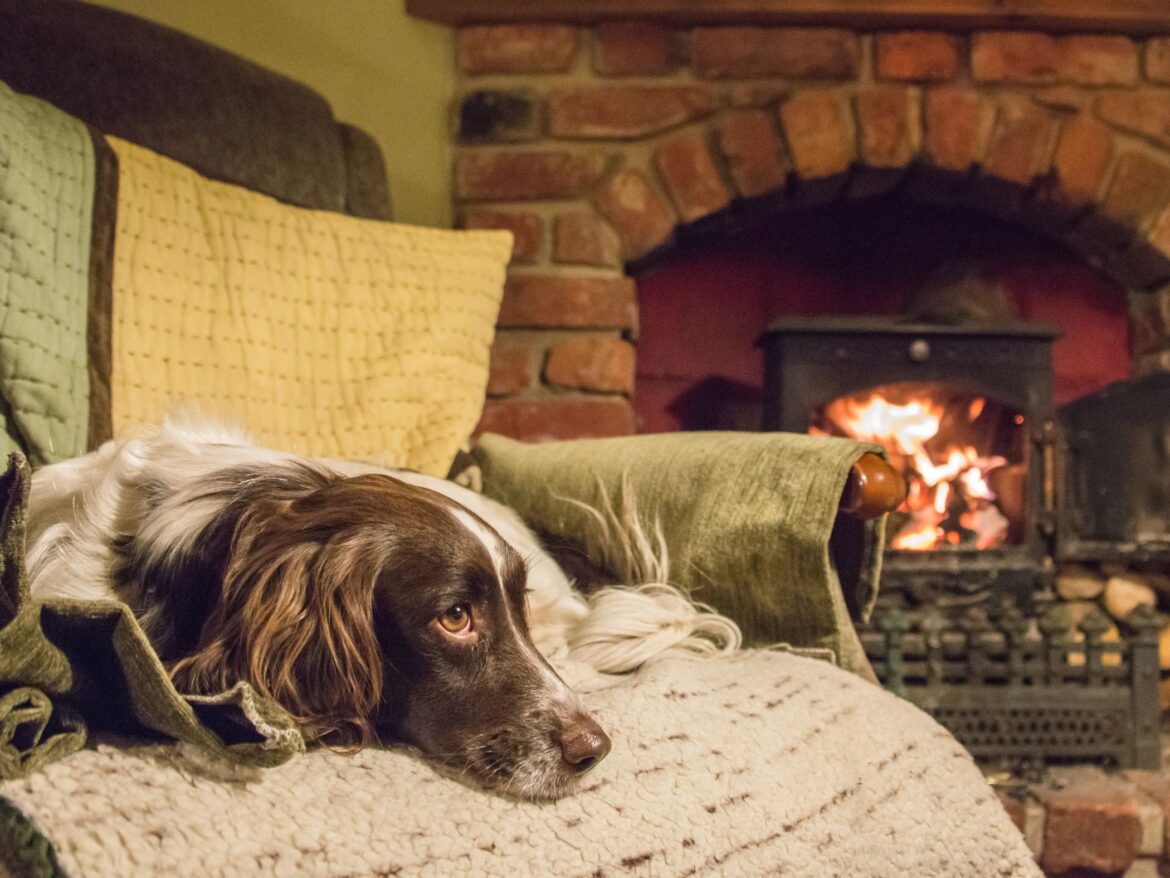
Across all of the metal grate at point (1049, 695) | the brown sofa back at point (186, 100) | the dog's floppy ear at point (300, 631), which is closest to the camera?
the dog's floppy ear at point (300, 631)

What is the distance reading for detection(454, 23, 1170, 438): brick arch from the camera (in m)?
2.04

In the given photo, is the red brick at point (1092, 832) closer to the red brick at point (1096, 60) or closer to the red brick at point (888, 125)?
the red brick at point (888, 125)

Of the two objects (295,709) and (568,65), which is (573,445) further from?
(568,65)

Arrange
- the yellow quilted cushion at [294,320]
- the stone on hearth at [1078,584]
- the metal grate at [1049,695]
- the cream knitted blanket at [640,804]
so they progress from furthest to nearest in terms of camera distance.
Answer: the stone on hearth at [1078,584]
the metal grate at [1049,695]
the yellow quilted cushion at [294,320]
the cream knitted blanket at [640,804]

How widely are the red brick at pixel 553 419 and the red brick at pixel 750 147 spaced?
0.53 m

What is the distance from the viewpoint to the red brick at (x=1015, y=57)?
206 centimetres

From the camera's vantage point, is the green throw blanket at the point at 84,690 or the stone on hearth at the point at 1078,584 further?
the stone on hearth at the point at 1078,584

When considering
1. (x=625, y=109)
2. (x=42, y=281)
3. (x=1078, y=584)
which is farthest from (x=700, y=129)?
(x=42, y=281)

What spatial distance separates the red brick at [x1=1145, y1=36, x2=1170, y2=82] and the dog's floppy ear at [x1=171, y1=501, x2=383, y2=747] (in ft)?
6.78

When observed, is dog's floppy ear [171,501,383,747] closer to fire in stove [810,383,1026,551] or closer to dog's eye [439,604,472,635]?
dog's eye [439,604,472,635]

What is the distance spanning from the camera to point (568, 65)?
6.72 feet

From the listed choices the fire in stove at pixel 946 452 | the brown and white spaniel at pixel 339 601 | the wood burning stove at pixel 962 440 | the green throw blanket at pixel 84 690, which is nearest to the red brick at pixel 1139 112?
the wood burning stove at pixel 962 440

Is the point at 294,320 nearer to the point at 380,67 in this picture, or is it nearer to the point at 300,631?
the point at 300,631

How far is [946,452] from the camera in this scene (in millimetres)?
2092
